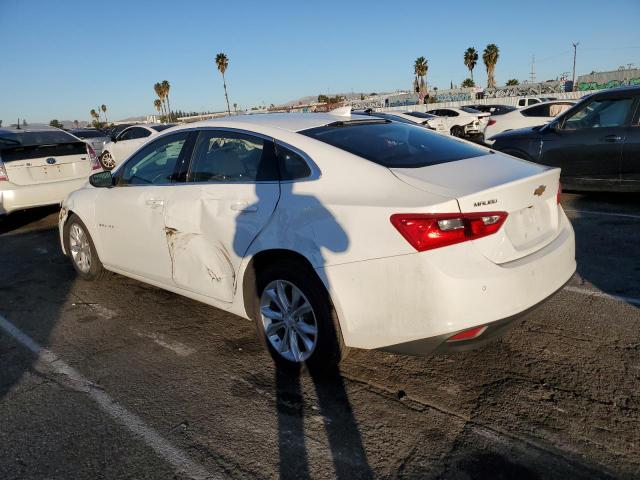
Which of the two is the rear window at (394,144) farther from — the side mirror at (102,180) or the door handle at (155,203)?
the side mirror at (102,180)

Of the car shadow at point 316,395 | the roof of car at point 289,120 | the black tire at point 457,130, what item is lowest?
the black tire at point 457,130

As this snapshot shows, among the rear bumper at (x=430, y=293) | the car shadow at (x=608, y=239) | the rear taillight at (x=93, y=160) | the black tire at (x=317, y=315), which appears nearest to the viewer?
the rear bumper at (x=430, y=293)

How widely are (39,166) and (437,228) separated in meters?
7.23

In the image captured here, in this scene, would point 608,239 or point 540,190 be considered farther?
point 608,239

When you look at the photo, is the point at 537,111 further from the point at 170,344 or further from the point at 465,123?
the point at 170,344

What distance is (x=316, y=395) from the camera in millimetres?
3021

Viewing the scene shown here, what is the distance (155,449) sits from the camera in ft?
8.54

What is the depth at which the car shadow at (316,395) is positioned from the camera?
244 centimetres

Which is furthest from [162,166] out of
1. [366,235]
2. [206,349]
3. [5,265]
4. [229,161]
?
[5,265]

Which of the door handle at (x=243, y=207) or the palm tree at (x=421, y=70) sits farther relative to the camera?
the palm tree at (x=421, y=70)

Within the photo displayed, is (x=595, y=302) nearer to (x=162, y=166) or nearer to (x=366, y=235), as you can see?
(x=366, y=235)

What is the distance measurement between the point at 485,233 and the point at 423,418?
3.37ft

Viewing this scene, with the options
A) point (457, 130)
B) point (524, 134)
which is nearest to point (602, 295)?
point (524, 134)

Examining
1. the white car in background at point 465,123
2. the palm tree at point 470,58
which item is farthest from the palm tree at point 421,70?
the white car in background at point 465,123
